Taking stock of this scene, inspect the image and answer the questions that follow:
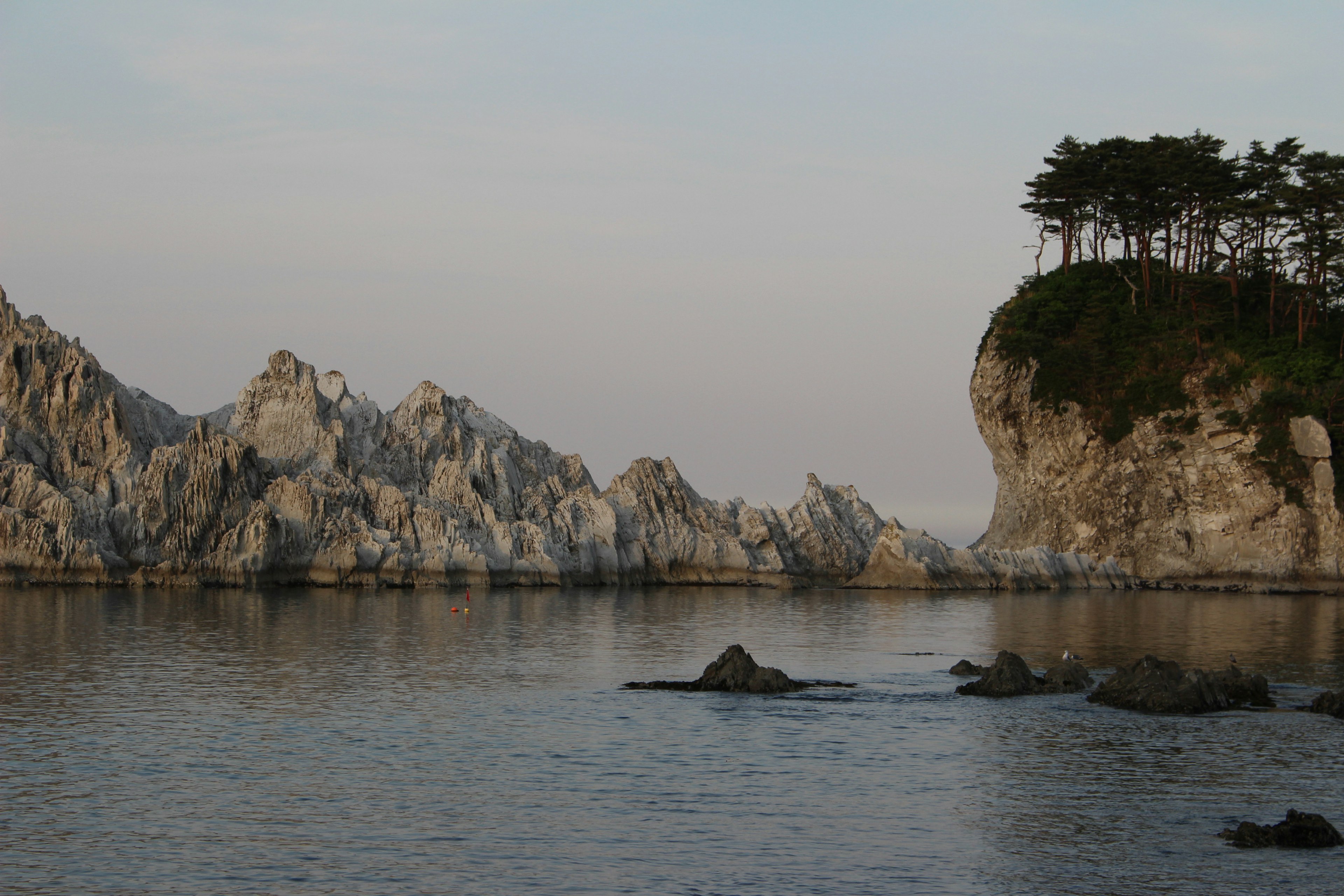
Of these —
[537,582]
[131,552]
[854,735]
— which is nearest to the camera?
[854,735]

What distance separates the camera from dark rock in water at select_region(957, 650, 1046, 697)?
3747 cm

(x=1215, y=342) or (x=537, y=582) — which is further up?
(x=1215, y=342)

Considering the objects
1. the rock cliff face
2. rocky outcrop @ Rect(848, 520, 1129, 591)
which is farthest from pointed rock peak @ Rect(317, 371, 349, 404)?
rocky outcrop @ Rect(848, 520, 1129, 591)

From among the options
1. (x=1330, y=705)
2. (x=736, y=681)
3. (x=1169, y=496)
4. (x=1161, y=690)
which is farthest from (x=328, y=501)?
(x=1330, y=705)

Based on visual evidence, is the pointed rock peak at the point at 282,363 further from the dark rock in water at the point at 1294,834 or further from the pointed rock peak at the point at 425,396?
the dark rock in water at the point at 1294,834

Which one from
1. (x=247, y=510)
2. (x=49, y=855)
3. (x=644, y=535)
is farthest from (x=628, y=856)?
(x=644, y=535)

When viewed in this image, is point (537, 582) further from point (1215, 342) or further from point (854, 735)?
point (854, 735)

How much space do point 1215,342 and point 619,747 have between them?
83313mm

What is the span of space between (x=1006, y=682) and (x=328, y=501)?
196ft

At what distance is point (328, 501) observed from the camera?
285 feet

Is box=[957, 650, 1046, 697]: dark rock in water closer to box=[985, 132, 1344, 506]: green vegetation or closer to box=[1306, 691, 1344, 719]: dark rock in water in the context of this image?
box=[1306, 691, 1344, 719]: dark rock in water

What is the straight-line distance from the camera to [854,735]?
3062 cm

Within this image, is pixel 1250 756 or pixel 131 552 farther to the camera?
pixel 131 552

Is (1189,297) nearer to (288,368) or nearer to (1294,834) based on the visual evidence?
(288,368)
